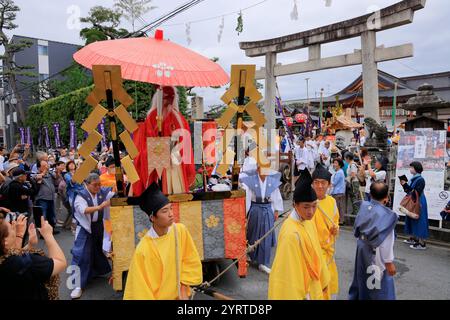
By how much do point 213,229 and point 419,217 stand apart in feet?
14.2

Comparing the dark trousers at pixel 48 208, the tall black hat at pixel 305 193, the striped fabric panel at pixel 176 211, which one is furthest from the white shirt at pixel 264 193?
the dark trousers at pixel 48 208

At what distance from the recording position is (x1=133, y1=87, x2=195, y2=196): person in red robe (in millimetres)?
4547

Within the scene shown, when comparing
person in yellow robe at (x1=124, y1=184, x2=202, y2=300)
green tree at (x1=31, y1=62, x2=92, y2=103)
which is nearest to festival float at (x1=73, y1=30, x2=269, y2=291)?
person in yellow robe at (x1=124, y1=184, x2=202, y2=300)

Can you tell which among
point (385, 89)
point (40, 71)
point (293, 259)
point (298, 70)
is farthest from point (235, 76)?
point (40, 71)

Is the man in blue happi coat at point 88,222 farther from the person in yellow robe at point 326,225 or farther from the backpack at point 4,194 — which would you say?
the person in yellow robe at point 326,225

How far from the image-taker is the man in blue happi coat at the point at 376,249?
12.0 feet

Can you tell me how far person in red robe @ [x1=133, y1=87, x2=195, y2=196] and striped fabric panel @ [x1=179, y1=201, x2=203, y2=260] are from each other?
1.24 ft

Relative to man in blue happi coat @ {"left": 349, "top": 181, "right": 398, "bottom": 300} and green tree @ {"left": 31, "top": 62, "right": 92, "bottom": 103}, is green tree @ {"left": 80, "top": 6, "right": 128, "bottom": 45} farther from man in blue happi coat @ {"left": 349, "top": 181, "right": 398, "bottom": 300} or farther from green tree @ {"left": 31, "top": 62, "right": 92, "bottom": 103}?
man in blue happi coat @ {"left": 349, "top": 181, "right": 398, "bottom": 300}

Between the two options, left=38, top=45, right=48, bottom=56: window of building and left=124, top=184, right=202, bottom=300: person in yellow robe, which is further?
left=38, top=45, right=48, bottom=56: window of building

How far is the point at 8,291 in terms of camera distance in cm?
236

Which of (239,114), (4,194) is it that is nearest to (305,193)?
(239,114)

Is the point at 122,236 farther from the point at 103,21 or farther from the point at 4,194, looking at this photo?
the point at 103,21
